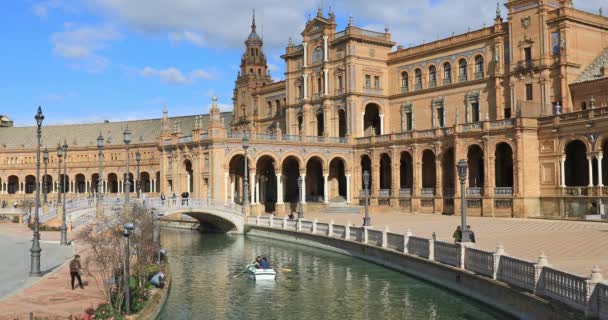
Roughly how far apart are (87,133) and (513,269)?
111m

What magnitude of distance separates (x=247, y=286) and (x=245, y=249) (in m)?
14.7

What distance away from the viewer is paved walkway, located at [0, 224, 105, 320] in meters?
18.5

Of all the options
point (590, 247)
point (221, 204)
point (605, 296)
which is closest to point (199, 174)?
point (221, 204)

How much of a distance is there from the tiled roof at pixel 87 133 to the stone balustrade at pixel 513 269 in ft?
275

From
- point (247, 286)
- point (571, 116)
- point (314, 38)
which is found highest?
point (314, 38)

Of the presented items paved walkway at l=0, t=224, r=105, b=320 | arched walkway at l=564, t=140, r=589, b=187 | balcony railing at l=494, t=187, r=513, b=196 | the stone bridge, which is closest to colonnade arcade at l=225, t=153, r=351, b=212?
the stone bridge

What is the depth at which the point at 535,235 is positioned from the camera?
3441cm

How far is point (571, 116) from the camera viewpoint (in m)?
46.4

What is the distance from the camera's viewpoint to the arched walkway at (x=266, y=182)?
224ft

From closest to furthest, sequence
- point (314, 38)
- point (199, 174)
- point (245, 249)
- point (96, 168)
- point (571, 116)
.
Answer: point (245, 249)
point (571, 116)
point (199, 174)
point (314, 38)
point (96, 168)

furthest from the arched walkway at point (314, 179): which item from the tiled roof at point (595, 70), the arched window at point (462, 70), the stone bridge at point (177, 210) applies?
the tiled roof at point (595, 70)

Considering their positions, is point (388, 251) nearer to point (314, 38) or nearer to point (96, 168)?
point (314, 38)

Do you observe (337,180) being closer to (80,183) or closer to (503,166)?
(503,166)

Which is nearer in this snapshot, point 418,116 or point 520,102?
point 520,102
